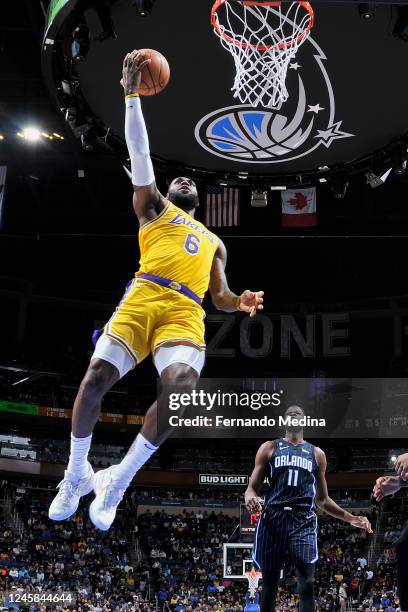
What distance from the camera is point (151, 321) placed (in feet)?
16.4

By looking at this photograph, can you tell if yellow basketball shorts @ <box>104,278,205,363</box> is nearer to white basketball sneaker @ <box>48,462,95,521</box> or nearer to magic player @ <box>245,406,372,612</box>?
white basketball sneaker @ <box>48,462,95,521</box>

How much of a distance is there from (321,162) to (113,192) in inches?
348

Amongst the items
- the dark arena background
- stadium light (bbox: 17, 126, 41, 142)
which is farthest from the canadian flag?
stadium light (bbox: 17, 126, 41, 142)

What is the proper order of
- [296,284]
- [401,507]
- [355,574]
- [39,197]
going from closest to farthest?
[39,197] < [355,574] < [296,284] < [401,507]

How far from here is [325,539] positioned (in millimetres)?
25062

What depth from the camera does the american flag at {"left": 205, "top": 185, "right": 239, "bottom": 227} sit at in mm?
14430

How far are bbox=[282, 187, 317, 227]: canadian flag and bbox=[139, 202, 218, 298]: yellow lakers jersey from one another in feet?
30.1

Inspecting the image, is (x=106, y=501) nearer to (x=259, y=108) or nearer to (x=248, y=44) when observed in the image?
A: (x=248, y=44)

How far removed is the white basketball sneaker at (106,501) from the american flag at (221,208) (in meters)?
9.93

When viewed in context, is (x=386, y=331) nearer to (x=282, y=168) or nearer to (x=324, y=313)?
(x=324, y=313)

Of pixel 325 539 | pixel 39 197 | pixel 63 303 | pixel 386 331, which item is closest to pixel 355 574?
pixel 325 539

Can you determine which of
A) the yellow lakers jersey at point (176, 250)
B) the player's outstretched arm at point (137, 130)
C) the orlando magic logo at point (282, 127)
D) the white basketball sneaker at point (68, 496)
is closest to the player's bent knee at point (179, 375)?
the yellow lakers jersey at point (176, 250)

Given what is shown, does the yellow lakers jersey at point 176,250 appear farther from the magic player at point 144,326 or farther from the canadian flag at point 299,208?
the canadian flag at point 299,208

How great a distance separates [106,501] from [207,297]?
57.7 feet
